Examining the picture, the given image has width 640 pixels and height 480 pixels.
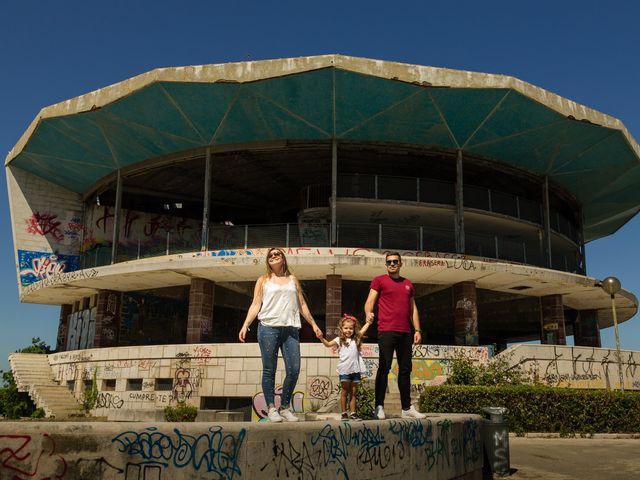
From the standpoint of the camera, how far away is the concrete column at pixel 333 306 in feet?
68.8

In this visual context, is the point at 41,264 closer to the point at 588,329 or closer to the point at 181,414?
the point at 181,414

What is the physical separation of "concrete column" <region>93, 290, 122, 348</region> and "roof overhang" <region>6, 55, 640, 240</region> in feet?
19.9

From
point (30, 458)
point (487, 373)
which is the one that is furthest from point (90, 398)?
point (30, 458)

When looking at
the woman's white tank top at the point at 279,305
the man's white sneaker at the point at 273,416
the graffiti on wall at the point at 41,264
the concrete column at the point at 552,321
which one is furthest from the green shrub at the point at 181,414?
the concrete column at the point at 552,321

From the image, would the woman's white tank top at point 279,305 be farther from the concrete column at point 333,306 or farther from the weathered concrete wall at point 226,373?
the concrete column at point 333,306

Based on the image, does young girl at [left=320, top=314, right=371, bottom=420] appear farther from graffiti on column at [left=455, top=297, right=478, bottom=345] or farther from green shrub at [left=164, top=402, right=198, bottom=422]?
graffiti on column at [left=455, top=297, right=478, bottom=345]

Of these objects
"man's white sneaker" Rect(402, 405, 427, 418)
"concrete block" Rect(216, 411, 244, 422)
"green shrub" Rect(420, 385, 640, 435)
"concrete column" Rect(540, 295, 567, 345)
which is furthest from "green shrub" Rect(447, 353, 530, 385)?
"man's white sneaker" Rect(402, 405, 427, 418)

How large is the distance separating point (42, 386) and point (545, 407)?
19.4 metres

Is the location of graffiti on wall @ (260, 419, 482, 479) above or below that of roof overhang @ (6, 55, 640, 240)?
below

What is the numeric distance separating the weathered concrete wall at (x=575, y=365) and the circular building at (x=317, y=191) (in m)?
3.67

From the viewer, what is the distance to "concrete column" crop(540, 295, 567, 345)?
81.6 ft

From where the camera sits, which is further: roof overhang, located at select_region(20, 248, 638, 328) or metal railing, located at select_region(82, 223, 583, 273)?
metal railing, located at select_region(82, 223, 583, 273)

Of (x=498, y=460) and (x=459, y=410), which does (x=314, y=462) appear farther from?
(x=459, y=410)

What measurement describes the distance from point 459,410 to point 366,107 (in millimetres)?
11694
